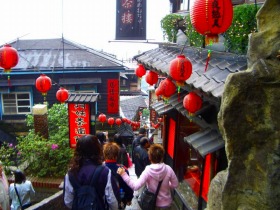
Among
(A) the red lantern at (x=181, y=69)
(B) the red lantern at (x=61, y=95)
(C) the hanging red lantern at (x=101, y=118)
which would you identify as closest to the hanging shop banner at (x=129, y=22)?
(B) the red lantern at (x=61, y=95)

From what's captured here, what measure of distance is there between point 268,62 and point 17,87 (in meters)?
18.4

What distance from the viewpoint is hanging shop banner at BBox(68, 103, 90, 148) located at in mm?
10930

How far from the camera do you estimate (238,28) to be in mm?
5176

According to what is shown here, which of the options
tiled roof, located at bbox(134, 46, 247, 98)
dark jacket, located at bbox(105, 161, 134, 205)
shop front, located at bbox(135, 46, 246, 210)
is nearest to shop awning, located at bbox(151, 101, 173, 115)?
shop front, located at bbox(135, 46, 246, 210)

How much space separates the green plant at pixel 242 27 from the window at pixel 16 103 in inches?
654

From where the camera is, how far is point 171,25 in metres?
8.59

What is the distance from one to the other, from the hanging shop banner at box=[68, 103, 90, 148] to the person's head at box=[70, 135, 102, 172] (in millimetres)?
7149

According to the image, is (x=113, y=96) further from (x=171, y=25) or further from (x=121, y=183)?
(x=121, y=183)

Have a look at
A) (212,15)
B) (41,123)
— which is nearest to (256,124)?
(212,15)

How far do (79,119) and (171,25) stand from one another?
5.07 meters

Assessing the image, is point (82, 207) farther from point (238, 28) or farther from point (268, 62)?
point (238, 28)

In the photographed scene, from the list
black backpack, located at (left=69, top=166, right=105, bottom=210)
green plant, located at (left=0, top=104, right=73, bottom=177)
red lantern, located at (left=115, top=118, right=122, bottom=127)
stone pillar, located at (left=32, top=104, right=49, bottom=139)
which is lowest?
red lantern, located at (left=115, top=118, right=122, bottom=127)

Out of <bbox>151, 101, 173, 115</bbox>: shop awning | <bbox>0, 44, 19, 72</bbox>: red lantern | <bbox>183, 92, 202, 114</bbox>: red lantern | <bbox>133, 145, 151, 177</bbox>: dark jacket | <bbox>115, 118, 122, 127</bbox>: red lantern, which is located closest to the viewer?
<bbox>183, 92, 202, 114</bbox>: red lantern

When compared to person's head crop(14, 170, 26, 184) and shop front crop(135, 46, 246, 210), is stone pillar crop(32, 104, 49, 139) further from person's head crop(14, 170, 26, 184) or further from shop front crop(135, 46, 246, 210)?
person's head crop(14, 170, 26, 184)
